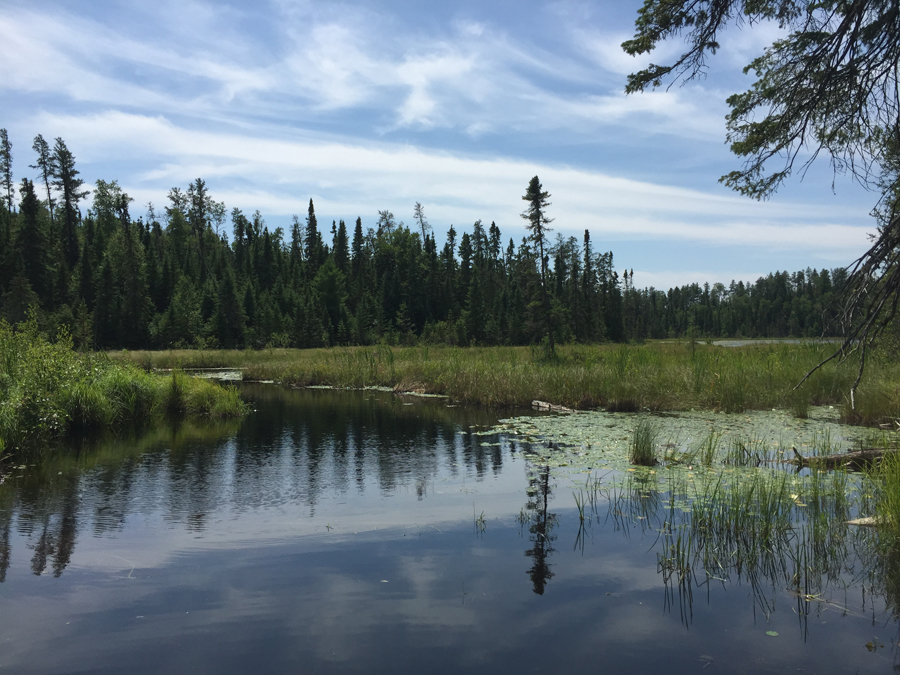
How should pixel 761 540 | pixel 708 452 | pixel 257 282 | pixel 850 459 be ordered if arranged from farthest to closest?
pixel 257 282
pixel 708 452
pixel 850 459
pixel 761 540

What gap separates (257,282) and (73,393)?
7841 cm

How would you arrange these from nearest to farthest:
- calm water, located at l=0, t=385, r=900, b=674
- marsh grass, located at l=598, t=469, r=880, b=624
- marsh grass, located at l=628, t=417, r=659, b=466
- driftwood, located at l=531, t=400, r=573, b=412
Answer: calm water, located at l=0, t=385, r=900, b=674 < marsh grass, located at l=598, t=469, r=880, b=624 < marsh grass, located at l=628, t=417, r=659, b=466 < driftwood, located at l=531, t=400, r=573, b=412

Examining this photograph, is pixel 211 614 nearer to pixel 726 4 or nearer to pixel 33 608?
pixel 33 608

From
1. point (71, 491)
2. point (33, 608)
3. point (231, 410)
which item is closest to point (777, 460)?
point (33, 608)

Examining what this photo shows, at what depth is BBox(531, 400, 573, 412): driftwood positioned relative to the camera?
16906 mm

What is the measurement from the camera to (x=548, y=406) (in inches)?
690

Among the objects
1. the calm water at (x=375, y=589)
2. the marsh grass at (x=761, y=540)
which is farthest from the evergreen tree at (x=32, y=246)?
the marsh grass at (x=761, y=540)

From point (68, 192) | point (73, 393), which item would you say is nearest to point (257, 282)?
point (68, 192)

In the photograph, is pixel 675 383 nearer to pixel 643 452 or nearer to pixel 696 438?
pixel 696 438

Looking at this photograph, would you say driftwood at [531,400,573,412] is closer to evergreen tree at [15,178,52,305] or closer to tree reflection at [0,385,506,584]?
tree reflection at [0,385,506,584]

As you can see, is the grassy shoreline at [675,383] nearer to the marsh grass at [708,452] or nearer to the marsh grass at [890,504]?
the marsh grass at [708,452]

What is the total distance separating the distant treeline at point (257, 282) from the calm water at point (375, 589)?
92.6ft

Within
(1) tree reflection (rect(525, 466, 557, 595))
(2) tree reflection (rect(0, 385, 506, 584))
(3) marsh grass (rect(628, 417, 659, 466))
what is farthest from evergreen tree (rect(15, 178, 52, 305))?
(3) marsh grass (rect(628, 417, 659, 466))

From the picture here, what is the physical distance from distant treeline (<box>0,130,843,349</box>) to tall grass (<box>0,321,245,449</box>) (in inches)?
890
